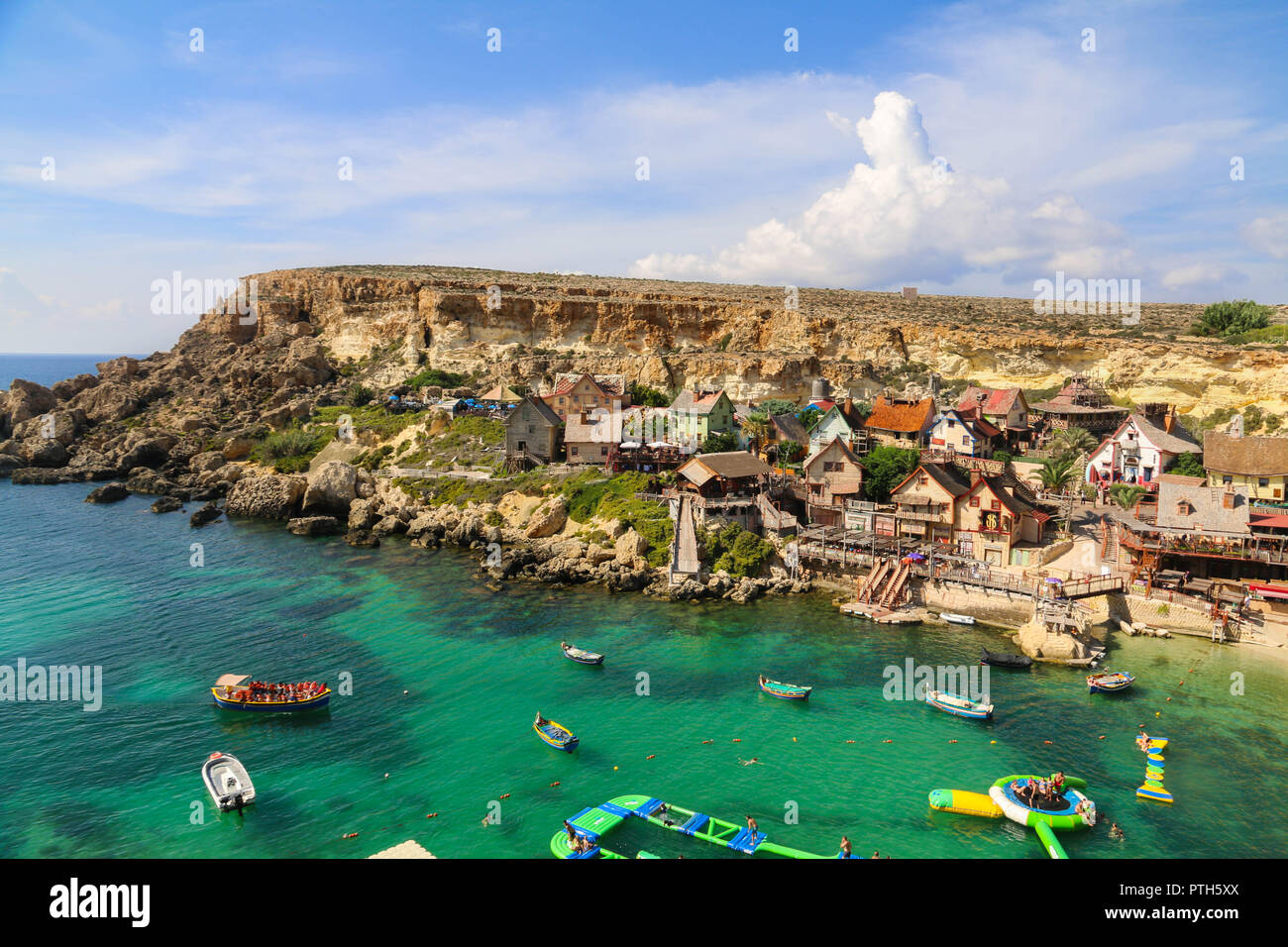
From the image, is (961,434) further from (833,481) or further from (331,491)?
(331,491)

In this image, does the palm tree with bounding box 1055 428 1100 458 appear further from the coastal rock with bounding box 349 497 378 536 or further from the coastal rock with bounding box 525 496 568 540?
the coastal rock with bounding box 349 497 378 536

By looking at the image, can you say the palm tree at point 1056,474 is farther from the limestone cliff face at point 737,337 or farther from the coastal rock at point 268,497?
the coastal rock at point 268,497

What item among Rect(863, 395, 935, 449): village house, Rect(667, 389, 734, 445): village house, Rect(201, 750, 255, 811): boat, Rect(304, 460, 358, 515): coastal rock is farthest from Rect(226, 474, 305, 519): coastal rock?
Rect(863, 395, 935, 449): village house

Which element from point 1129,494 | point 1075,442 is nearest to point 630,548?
point 1129,494

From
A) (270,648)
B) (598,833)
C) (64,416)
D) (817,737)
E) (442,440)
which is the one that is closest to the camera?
(598,833)

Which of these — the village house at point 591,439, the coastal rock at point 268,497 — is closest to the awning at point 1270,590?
the village house at point 591,439

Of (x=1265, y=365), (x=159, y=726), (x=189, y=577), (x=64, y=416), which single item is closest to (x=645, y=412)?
(x=189, y=577)

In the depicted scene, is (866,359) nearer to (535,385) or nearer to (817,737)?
(535,385)
